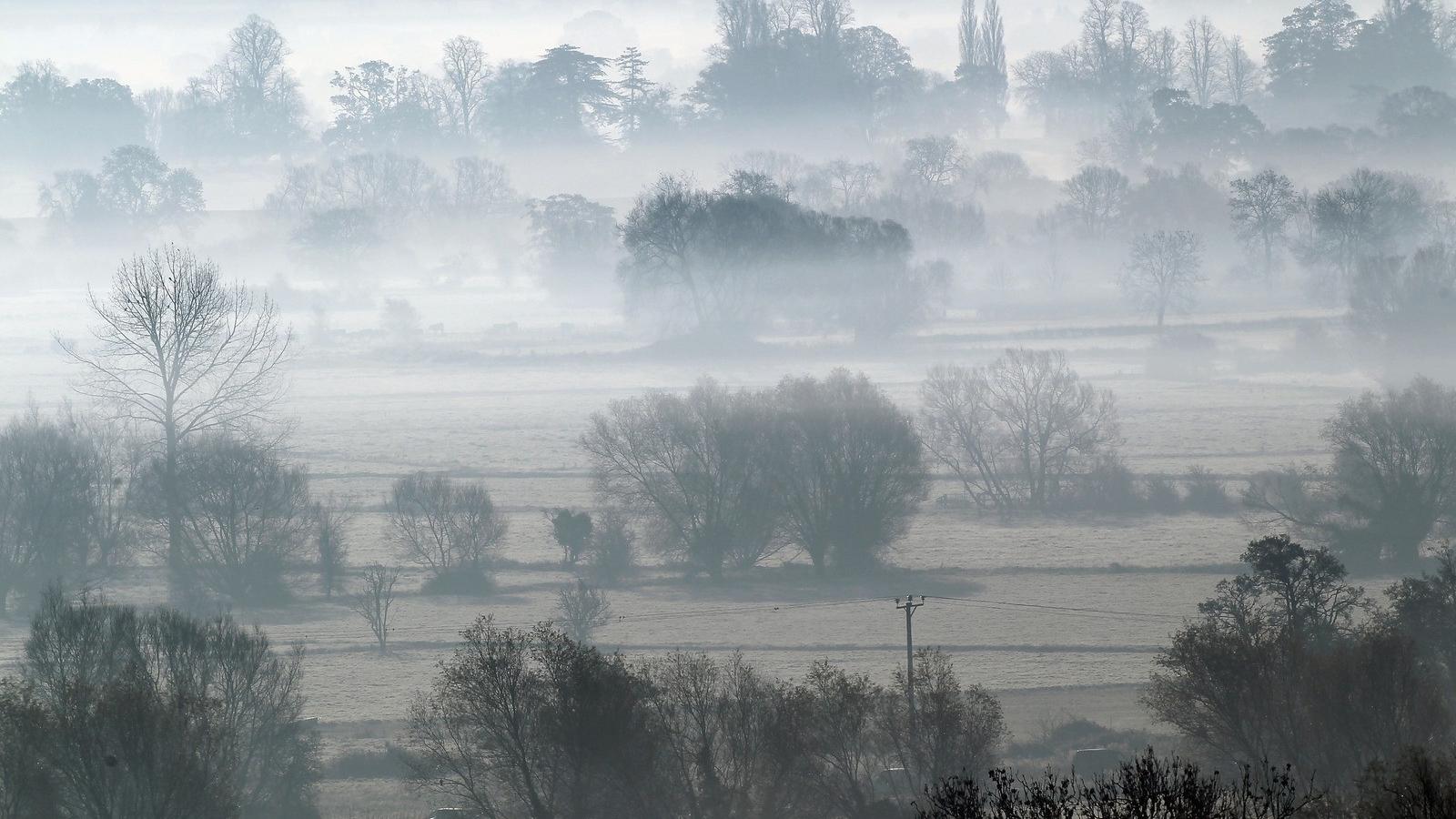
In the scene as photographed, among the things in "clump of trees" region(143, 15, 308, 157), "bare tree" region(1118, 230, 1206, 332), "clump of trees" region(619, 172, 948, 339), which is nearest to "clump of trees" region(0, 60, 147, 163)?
"clump of trees" region(143, 15, 308, 157)

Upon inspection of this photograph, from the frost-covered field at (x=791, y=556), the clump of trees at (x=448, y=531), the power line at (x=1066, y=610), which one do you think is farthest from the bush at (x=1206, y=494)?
the clump of trees at (x=448, y=531)

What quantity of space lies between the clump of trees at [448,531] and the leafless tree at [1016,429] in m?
14.4

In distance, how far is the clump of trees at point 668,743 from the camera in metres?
18.6

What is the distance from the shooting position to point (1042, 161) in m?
107

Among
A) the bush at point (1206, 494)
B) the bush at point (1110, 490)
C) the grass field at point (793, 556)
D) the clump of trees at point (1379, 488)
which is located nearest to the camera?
the grass field at point (793, 556)

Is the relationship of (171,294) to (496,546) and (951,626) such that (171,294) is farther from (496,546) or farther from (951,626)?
(951,626)

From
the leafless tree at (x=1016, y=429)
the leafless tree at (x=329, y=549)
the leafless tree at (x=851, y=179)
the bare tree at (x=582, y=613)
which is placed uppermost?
the leafless tree at (x=851, y=179)

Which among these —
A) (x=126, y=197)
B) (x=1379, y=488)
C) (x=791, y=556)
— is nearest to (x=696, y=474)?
(x=791, y=556)

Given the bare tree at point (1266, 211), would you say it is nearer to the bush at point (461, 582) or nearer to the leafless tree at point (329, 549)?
the bush at point (461, 582)

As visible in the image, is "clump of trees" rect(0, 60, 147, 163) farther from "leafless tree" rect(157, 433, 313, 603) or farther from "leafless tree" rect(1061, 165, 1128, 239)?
"leafless tree" rect(157, 433, 313, 603)

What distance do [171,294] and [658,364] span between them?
2822cm

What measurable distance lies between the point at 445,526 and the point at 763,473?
825cm

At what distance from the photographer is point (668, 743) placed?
19125mm

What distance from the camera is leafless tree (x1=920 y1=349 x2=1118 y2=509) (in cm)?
4247
